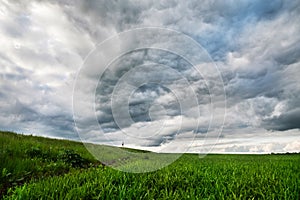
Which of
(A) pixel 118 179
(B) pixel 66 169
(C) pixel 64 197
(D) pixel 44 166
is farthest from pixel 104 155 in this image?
(C) pixel 64 197

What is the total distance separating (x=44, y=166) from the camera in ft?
38.0

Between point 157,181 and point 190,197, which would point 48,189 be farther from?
point 190,197

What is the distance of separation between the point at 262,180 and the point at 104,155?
14037 millimetres

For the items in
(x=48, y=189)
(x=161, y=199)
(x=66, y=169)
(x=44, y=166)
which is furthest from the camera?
(x=66, y=169)

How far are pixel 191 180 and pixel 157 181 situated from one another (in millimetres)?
934

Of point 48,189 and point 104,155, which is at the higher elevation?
point 104,155

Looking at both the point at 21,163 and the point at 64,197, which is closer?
the point at 64,197

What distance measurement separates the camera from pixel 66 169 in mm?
→ 12891

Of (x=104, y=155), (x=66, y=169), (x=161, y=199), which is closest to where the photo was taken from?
(x=161, y=199)

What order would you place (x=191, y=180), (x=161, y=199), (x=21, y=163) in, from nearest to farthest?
1. (x=161, y=199)
2. (x=191, y=180)
3. (x=21, y=163)

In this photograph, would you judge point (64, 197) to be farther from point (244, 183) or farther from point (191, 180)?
point (244, 183)

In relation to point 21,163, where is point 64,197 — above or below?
below


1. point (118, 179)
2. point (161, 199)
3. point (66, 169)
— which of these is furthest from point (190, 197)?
point (66, 169)

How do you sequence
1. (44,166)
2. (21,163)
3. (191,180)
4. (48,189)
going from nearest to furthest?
(48,189)
(191,180)
(21,163)
(44,166)
